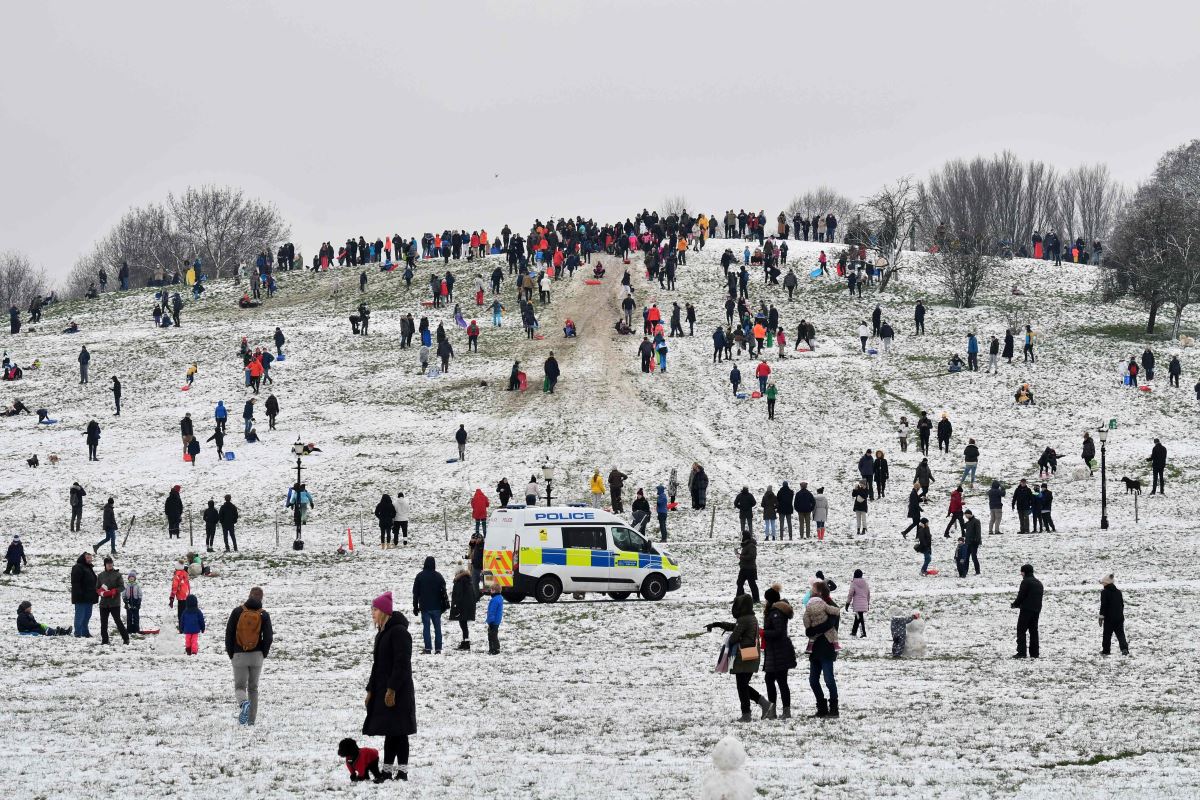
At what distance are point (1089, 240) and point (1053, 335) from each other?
69572 mm

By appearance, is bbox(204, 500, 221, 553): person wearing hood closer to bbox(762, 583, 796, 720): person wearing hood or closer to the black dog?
bbox(762, 583, 796, 720): person wearing hood

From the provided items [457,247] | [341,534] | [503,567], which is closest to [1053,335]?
[457,247]

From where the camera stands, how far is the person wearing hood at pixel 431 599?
2327 centimetres

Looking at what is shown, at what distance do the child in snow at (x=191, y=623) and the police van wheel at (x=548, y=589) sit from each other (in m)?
8.53

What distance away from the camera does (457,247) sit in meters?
84.8

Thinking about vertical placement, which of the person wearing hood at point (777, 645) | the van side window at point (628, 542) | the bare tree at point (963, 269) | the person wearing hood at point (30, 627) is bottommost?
the person wearing hood at point (30, 627)

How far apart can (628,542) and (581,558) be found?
43.0 inches

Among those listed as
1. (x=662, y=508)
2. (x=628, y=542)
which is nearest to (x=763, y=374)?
(x=662, y=508)

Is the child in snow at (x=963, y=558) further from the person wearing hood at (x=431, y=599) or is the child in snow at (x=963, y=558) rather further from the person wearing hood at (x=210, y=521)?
the person wearing hood at (x=210, y=521)

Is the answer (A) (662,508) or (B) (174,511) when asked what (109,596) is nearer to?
(B) (174,511)

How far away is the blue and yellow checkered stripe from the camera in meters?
30.1

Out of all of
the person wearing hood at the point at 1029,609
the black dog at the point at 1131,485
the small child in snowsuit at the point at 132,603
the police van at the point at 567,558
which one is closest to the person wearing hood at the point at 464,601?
the police van at the point at 567,558

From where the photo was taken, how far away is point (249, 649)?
16641mm

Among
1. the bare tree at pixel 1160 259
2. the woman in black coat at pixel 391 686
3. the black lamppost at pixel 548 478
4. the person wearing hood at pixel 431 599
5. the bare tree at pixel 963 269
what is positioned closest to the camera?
the woman in black coat at pixel 391 686
